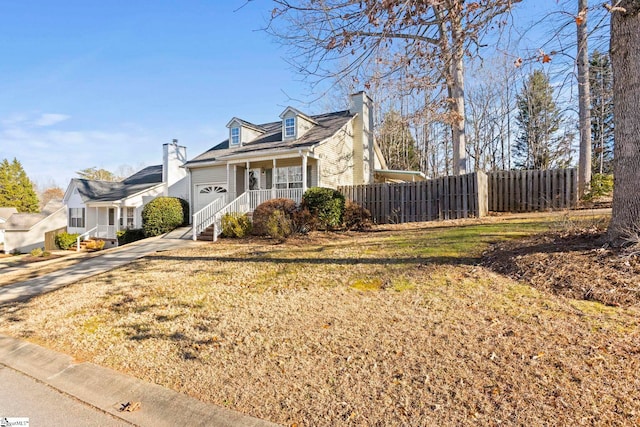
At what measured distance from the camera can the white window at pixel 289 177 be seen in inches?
683

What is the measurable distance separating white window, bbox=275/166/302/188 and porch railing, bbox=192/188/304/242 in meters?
1.64

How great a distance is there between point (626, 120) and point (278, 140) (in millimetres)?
15379

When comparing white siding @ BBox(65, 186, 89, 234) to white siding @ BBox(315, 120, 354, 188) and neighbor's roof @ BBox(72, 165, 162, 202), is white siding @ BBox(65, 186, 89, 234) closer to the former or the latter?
neighbor's roof @ BBox(72, 165, 162, 202)

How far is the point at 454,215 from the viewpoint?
13.1 m

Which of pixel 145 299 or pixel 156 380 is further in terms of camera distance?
pixel 145 299

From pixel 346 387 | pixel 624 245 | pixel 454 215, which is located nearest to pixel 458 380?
pixel 346 387

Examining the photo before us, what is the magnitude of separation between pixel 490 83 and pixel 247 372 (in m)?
32.6

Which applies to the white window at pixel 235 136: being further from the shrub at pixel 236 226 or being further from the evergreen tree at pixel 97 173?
the evergreen tree at pixel 97 173

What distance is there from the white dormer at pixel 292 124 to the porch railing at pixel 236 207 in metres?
3.62

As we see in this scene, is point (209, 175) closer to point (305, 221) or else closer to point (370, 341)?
point (305, 221)

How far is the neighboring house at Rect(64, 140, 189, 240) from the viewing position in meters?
22.2

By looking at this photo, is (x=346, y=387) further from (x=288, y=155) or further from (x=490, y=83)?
(x=490, y=83)

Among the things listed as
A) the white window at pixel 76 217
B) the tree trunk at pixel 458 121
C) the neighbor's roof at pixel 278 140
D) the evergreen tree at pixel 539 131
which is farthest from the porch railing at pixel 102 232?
the evergreen tree at pixel 539 131

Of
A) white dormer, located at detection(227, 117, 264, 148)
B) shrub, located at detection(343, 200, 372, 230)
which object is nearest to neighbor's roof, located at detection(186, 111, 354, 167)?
white dormer, located at detection(227, 117, 264, 148)
